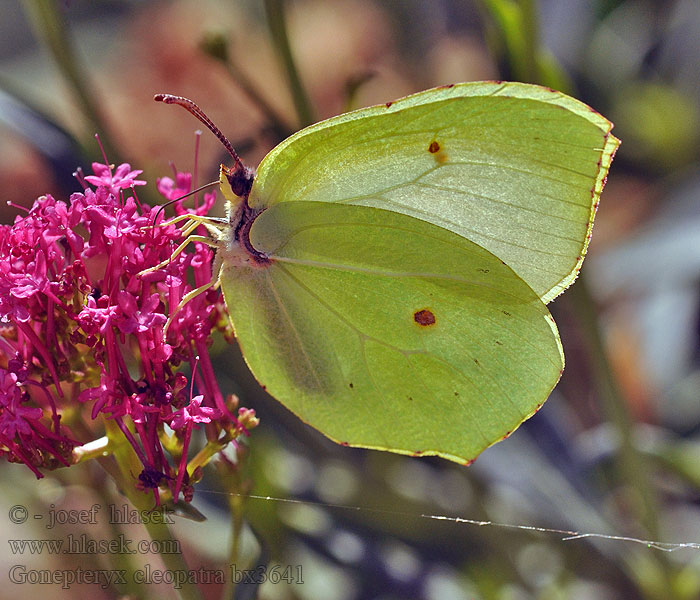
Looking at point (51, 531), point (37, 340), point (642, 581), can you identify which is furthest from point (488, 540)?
point (37, 340)

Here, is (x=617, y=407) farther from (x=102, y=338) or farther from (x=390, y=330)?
(x=102, y=338)

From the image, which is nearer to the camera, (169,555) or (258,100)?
(169,555)

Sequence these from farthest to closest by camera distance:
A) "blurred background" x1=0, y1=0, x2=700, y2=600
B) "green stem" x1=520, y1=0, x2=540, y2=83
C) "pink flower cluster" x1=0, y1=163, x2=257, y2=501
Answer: "blurred background" x1=0, y1=0, x2=700, y2=600 < "green stem" x1=520, y1=0, x2=540, y2=83 < "pink flower cluster" x1=0, y1=163, x2=257, y2=501

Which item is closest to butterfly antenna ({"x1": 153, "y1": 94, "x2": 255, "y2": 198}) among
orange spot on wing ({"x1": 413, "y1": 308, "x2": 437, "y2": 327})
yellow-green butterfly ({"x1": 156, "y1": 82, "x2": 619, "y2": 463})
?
yellow-green butterfly ({"x1": 156, "y1": 82, "x2": 619, "y2": 463})

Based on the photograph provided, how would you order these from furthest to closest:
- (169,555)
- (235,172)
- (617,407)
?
(617,407), (235,172), (169,555)

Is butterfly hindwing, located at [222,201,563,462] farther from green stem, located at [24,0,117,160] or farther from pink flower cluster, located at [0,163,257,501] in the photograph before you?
green stem, located at [24,0,117,160]

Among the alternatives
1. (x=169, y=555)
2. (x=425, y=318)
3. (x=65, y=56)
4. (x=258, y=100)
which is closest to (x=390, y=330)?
(x=425, y=318)

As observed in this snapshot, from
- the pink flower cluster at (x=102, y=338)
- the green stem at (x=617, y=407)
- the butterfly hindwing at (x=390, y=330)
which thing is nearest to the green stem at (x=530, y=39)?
A: the green stem at (x=617, y=407)
